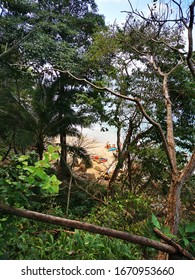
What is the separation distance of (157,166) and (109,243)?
107 inches

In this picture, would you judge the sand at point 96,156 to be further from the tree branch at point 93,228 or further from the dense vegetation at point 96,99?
the tree branch at point 93,228

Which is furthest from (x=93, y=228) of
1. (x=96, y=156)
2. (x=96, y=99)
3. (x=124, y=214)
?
(x=96, y=156)

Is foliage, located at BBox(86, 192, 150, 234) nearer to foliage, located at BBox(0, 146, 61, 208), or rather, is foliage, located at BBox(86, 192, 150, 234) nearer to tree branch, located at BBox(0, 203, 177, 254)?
foliage, located at BBox(0, 146, 61, 208)

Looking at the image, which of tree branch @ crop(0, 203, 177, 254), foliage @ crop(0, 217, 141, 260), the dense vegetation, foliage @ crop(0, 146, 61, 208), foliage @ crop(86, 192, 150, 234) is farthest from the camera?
the dense vegetation

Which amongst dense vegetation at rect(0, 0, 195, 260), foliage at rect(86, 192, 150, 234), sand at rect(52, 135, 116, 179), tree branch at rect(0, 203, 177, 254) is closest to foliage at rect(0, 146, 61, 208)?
tree branch at rect(0, 203, 177, 254)

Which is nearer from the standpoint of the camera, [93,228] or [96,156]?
[93,228]

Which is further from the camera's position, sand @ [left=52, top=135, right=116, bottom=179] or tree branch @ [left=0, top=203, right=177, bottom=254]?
sand @ [left=52, top=135, right=116, bottom=179]

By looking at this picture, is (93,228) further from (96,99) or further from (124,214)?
(96,99)

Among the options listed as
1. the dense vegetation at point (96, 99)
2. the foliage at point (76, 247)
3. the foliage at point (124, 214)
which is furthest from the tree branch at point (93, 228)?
the dense vegetation at point (96, 99)

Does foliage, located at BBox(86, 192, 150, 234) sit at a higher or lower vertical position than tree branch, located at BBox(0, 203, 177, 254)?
lower

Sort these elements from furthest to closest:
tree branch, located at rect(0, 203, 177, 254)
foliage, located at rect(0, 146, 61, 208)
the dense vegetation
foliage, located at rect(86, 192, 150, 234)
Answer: the dense vegetation → foliage, located at rect(86, 192, 150, 234) → foliage, located at rect(0, 146, 61, 208) → tree branch, located at rect(0, 203, 177, 254)

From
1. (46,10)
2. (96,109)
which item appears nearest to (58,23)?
(46,10)

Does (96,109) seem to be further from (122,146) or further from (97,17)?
(97,17)

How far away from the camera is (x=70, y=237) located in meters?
2.73
